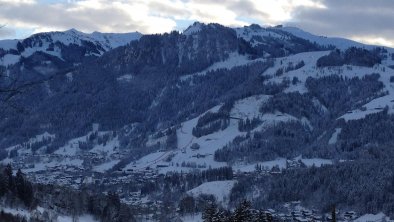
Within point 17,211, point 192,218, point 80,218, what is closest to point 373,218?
point 192,218

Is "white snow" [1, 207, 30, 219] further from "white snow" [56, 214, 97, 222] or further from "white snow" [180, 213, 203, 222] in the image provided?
"white snow" [180, 213, 203, 222]

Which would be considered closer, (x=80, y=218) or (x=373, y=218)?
(x=80, y=218)

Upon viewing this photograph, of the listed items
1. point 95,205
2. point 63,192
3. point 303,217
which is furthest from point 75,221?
point 303,217

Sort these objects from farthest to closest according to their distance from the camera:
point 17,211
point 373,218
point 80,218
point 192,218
Answer: point 192,218 < point 373,218 < point 80,218 < point 17,211

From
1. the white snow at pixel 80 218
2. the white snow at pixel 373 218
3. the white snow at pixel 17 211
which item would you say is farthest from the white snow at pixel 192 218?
the white snow at pixel 17 211

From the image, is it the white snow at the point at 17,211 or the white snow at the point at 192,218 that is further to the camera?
the white snow at the point at 192,218

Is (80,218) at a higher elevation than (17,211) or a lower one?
lower

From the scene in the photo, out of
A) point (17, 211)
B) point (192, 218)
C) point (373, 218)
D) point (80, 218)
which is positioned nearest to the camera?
point (17, 211)

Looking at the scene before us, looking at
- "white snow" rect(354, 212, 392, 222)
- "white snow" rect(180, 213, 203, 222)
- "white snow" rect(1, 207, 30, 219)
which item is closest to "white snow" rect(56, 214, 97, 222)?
"white snow" rect(1, 207, 30, 219)

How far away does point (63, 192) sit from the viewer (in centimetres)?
19112

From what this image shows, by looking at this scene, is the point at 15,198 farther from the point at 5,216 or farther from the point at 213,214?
the point at 213,214

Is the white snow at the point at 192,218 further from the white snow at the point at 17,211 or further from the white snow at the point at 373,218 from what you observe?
the white snow at the point at 17,211

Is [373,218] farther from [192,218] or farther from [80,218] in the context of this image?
[80,218]

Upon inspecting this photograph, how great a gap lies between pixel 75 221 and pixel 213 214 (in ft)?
291
